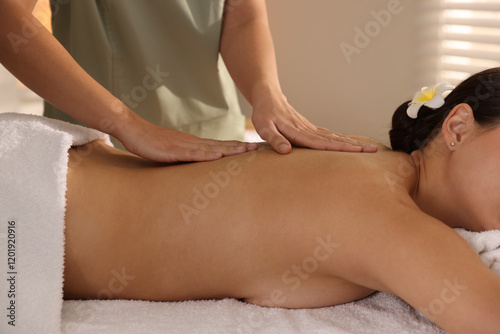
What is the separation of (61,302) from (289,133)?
59 cm

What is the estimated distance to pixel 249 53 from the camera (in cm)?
173

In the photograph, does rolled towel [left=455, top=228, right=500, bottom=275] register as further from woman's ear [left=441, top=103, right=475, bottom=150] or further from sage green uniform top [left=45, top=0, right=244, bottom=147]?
sage green uniform top [left=45, top=0, right=244, bottom=147]

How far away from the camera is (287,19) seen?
2.40 meters

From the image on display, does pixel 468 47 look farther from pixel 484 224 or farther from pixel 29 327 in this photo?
pixel 29 327

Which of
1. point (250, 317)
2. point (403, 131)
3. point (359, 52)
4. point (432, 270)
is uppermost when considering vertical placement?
point (359, 52)

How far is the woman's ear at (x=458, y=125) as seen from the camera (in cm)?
120

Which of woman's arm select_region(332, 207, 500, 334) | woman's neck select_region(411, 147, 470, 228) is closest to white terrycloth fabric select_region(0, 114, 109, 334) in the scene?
woman's arm select_region(332, 207, 500, 334)

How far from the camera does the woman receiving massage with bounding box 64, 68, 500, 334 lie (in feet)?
3.40

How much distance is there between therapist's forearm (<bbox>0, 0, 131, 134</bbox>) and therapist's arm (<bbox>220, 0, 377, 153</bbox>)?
334 millimetres

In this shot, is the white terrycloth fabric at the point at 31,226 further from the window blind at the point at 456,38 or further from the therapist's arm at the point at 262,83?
the window blind at the point at 456,38

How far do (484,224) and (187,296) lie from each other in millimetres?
605

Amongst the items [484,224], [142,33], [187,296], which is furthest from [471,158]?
[142,33]

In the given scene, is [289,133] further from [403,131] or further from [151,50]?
[151,50]

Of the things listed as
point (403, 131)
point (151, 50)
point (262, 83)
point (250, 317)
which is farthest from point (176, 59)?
point (250, 317)
